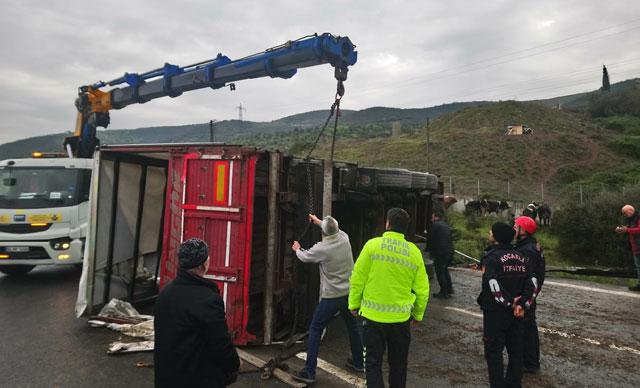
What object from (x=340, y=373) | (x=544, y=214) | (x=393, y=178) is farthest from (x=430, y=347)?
(x=544, y=214)

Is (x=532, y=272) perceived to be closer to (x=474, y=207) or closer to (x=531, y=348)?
(x=531, y=348)

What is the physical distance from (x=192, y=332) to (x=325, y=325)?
7.21 ft

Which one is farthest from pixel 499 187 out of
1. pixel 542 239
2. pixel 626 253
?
pixel 626 253

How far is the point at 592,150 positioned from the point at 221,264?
4822cm

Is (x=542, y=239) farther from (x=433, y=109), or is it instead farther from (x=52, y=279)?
(x=433, y=109)

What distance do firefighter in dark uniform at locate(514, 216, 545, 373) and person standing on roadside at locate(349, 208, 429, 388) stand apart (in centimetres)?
126

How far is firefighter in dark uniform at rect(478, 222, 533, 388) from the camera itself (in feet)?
12.9

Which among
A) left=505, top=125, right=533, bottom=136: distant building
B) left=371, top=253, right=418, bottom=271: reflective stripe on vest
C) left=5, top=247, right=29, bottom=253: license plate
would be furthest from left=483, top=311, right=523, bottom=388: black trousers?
left=505, top=125, right=533, bottom=136: distant building

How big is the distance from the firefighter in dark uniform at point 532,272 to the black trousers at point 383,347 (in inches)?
53.7

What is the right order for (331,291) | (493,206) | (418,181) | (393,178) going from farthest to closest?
(493,206) < (418,181) < (393,178) < (331,291)

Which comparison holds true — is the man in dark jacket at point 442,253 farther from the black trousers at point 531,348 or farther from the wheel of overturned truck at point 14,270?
the wheel of overturned truck at point 14,270

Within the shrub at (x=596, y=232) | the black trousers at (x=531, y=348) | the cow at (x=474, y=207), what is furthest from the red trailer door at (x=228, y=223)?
the cow at (x=474, y=207)

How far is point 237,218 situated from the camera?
525 cm

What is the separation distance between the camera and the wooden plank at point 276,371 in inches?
169
